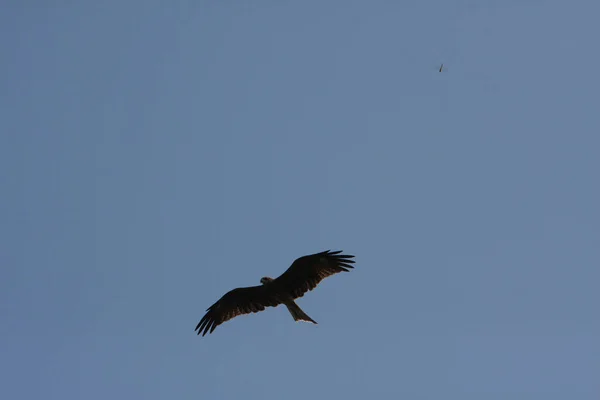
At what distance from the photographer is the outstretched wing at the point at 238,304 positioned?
23.1 m

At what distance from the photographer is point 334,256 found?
21797mm

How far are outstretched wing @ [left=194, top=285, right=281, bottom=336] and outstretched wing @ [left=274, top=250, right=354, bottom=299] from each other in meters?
0.62

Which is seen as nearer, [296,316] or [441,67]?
[296,316]

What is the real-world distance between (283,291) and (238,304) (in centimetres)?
165

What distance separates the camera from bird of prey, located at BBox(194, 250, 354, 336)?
21.8 metres

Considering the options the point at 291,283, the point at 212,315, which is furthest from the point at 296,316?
the point at 212,315

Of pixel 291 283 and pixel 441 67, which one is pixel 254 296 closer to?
pixel 291 283

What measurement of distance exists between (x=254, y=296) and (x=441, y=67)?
366 inches

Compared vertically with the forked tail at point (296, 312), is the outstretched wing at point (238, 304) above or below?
above

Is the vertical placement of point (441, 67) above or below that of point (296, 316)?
above

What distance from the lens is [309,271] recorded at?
2212 centimetres

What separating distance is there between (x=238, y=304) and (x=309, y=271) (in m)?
2.59

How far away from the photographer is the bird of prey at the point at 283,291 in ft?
71.7

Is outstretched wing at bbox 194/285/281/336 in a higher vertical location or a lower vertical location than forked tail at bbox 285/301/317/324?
higher
